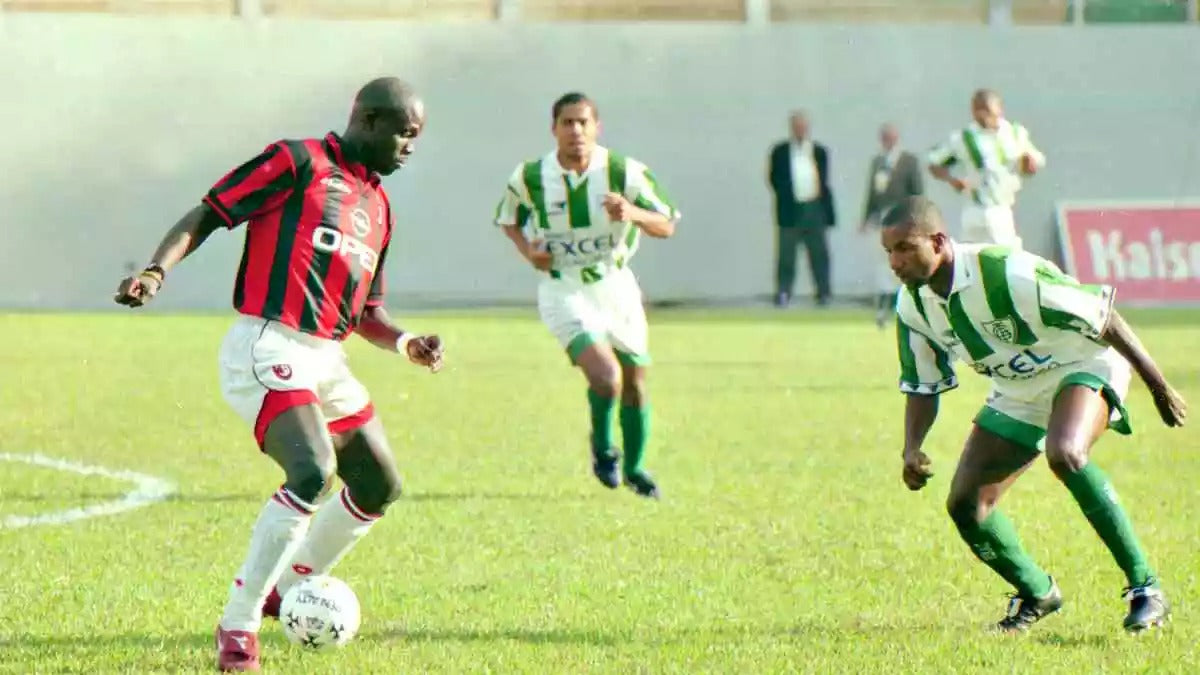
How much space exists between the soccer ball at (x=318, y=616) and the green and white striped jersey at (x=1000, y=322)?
1.88 meters

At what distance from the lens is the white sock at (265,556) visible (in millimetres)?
5762

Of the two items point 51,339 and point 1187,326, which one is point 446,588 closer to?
point 51,339

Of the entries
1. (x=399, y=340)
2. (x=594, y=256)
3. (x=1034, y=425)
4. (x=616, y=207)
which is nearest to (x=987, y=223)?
(x=594, y=256)

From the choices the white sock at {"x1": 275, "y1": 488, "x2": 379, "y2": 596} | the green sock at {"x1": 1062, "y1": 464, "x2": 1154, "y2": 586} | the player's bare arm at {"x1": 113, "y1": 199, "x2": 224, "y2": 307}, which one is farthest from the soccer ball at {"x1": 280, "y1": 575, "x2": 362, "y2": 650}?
the green sock at {"x1": 1062, "y1": 464, "x2": 1154, "y2": 586}

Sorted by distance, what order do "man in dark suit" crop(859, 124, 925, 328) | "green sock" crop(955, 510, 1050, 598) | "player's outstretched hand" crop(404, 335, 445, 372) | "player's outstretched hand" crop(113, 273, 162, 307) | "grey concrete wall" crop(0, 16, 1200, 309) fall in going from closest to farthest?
1. "player's outstretched hand" crop(113, 273, 162, 307)
2. "player's outstretched hand" crop(404, 335, 445, 372)
3. "green sock" crop(955, 510, 1050, 598)
4. "man in dark suit" crop(859, 124, 925, 328)
5. "grey concrete wall" crop(0, 16, 1200, 309)

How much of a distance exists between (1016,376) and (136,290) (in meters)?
2.75

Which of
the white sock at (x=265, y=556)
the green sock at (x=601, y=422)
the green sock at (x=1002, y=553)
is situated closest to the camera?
the white sock at (x=265, y=556)

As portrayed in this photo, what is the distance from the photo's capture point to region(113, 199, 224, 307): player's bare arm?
5484 mm

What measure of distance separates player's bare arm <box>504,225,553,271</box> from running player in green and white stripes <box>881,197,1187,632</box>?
4.15 metres

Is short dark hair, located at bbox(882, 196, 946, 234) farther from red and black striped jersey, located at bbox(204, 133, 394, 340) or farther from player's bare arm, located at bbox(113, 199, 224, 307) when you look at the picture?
player's bare arm, located at bbox(113, 199, 224, 307)

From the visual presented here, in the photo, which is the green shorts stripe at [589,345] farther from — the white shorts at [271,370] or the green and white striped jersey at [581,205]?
the white shorts at [271,370]

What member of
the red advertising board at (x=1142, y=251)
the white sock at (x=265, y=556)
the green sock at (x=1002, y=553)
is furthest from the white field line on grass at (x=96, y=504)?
the red advertising board at (x=1142, y=251)

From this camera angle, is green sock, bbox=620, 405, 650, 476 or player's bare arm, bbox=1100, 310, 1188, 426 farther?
green sock, bbox=620, 405, 650, 476

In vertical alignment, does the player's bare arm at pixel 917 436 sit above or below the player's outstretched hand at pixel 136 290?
below
